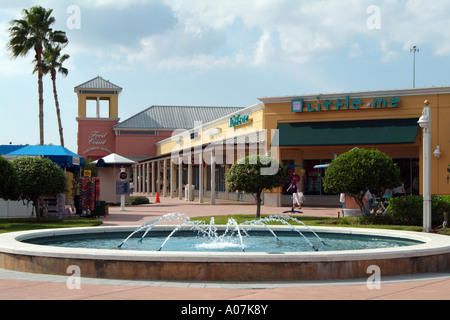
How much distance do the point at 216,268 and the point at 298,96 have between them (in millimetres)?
23339

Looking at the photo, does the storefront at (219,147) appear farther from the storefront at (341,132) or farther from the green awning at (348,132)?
the green awning at (348,132)

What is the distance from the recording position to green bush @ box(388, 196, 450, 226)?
17.9 m

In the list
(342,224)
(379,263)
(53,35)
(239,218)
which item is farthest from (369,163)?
(53,35)

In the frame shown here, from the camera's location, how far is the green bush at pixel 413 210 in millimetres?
17922

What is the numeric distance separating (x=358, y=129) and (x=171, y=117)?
41.1 m

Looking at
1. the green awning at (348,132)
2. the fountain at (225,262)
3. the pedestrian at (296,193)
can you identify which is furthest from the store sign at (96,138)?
the fountain at (225,262)

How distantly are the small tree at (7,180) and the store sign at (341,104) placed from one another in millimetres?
17337

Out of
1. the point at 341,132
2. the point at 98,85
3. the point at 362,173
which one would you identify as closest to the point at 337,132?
the point at 341,132

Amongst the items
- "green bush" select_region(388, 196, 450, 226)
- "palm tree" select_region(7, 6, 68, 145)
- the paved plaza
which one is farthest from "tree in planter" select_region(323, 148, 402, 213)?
"palm tree" select_region(7, 6, 68, 145)

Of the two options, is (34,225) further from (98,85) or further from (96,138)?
(98,85)

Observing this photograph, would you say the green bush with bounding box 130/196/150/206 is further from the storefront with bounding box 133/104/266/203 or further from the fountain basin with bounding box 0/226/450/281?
the fountain basin with bounding box 0/226/450/281
